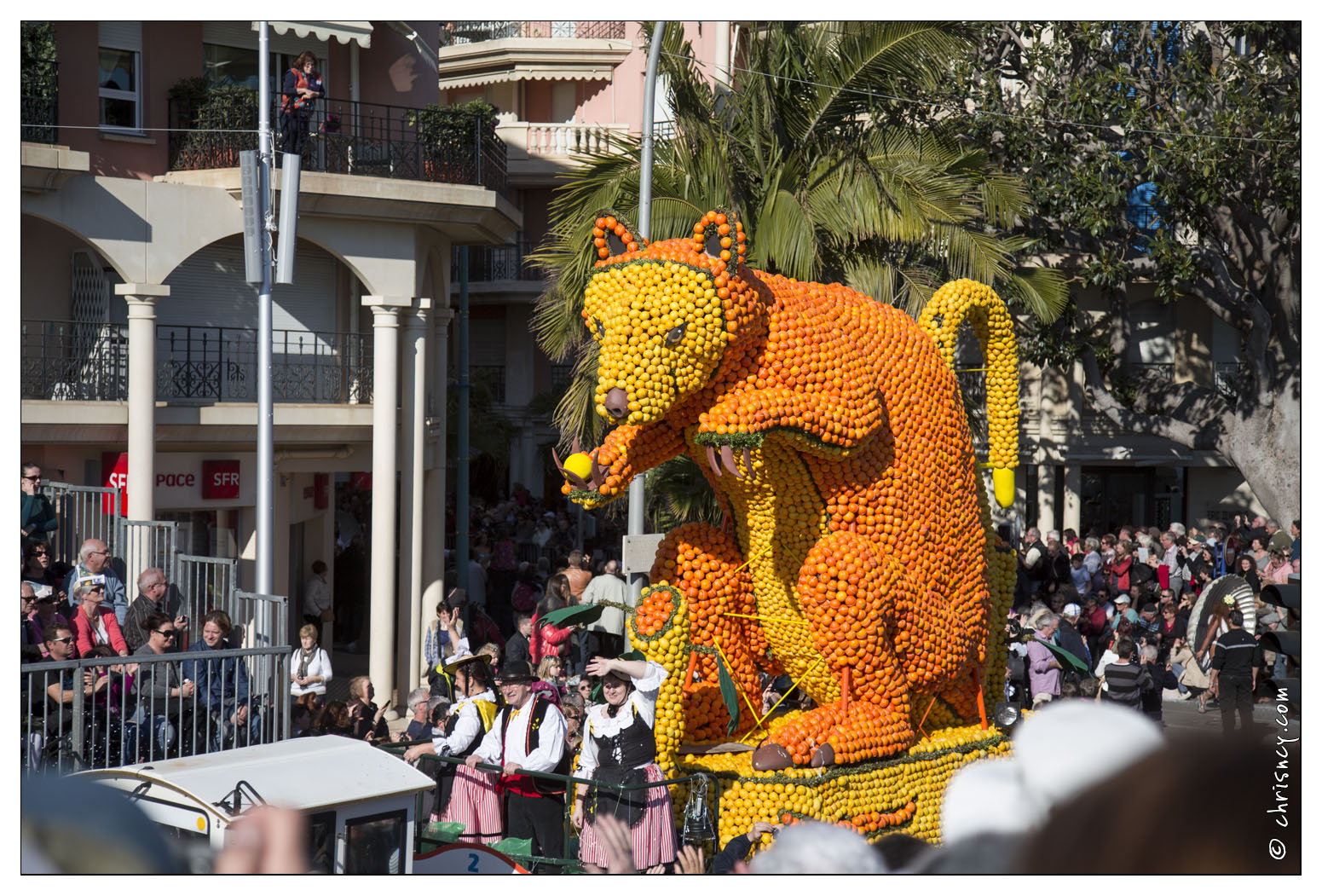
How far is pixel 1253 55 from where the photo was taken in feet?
44.2

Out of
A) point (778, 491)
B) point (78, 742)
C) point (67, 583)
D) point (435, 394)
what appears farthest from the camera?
point (435, 394)

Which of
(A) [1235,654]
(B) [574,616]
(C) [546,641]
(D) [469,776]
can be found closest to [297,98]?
(C) [546,641]

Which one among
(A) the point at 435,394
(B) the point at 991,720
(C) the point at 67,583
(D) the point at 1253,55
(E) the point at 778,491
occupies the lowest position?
(B) the point at 991,720

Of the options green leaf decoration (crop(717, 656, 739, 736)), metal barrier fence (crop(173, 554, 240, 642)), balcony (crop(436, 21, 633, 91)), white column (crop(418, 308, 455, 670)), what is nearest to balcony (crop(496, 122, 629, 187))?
balcony (crop(436, 21, 633, 91))

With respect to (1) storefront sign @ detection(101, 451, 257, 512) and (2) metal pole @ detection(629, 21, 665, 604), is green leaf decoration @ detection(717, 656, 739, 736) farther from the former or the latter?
(1) storefront sign @ detection(101, 451, 257, 512)

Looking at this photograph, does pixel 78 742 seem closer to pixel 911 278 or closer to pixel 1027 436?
pixel 911 278

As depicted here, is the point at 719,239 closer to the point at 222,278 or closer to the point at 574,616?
the point at 574,616

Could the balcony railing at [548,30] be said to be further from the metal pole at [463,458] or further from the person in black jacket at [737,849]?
the person in black jacket at [737,849]

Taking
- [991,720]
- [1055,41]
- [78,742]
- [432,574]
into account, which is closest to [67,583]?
[78,742]

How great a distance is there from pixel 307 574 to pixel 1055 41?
1053 cm

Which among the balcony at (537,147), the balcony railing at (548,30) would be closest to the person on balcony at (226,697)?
the balcony at (537,147)

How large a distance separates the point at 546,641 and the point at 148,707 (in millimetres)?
3812

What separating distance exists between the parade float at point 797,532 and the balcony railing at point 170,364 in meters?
7.93

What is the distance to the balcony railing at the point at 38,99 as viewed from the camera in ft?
41.2
